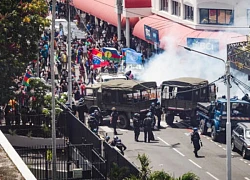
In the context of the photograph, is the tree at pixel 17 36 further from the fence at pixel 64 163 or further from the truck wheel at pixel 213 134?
the truck wheel at pixel 213 134

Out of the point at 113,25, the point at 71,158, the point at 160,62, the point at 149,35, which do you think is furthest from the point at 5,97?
the point at 113,25

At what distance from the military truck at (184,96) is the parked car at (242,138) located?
4797 mm

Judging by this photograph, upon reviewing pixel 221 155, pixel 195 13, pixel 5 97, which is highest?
pixel 195 13

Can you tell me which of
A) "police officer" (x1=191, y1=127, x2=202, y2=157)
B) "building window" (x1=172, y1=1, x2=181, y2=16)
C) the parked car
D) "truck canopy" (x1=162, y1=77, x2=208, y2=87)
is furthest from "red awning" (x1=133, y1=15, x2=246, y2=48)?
"police officer" (x1=191, y1=127, x2=202, y2=157)

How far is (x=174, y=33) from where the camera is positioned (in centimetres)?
5453

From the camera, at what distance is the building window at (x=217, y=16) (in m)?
53.2

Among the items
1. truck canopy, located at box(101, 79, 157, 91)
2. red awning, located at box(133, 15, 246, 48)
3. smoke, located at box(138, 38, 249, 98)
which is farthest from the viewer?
red awning, located at box(133, 15, 246, 48)

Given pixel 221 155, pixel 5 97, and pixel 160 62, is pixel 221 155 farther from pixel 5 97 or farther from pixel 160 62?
pixel 160 62

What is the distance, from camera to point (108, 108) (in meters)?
42.4

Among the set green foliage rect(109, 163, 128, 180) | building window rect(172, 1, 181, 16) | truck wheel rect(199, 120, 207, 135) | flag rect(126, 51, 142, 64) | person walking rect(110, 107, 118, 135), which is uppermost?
building window rect(172, 1, 181, 16)

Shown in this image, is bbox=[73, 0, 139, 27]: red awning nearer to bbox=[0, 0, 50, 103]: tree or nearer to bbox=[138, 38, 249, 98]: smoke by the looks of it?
bbox=[138, 38, 249, 98]: smoke

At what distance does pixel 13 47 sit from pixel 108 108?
397 inches

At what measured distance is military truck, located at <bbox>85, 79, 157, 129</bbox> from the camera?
41875mm

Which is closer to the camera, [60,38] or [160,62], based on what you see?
[160,62]
